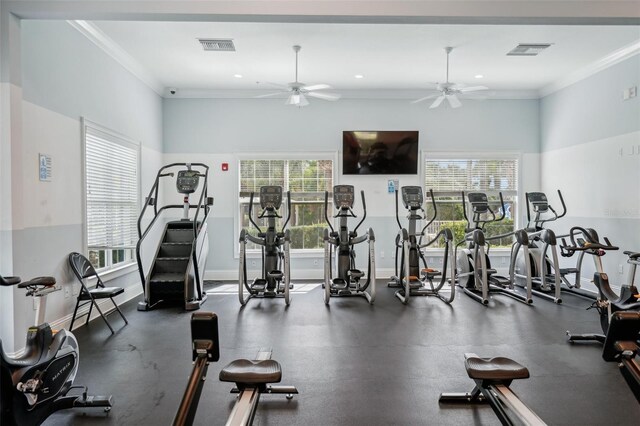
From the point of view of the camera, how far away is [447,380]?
293 cm

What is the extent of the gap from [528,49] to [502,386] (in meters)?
4.79

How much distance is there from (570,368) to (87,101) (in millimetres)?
5936

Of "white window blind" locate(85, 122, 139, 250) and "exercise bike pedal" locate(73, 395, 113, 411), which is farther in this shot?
"white window blind" locate(85, 122, 139, 250)

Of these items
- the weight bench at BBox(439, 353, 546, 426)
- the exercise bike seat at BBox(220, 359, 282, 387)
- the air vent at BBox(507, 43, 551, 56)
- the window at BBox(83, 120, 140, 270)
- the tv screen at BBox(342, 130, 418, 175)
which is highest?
the air vent at BBox(507, 43, 551, 56)

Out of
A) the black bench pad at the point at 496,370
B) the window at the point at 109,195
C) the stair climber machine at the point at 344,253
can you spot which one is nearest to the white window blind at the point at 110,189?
the window at the point at 109,195

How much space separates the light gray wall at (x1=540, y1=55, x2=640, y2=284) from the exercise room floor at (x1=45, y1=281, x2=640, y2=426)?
54.0 inches

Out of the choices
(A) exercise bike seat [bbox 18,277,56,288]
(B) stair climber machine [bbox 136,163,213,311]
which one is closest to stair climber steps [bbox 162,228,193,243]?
(B) stair climber machine [bbox 136,163,213,311]

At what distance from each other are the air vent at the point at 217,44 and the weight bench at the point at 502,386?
463 cm

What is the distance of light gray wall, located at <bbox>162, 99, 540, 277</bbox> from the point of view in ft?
22.4

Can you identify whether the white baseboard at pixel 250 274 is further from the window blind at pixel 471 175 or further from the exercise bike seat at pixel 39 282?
the exercise bike seat at pixel 39 282

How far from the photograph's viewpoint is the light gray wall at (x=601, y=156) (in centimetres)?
500

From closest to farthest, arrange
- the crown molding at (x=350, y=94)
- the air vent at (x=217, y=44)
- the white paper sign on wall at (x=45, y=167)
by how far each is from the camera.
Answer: the white paper sign on wall at (x=45, y=167) → the air vent at (x=217, y=44) → the crown molding at (x=350, y=94)

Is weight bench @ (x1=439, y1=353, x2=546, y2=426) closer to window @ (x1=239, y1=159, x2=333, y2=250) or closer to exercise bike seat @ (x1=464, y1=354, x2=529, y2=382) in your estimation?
exercise bike seat @ (x1=464, y1=354, x2=529, y2=382)

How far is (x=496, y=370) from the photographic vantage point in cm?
212
